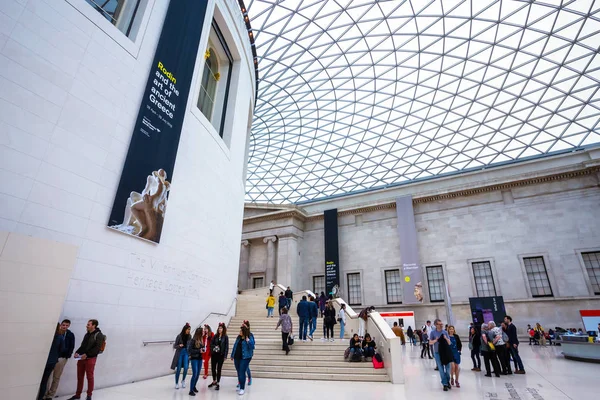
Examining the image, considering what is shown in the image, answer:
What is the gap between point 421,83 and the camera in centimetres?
2820

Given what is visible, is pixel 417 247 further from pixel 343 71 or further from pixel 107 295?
pixel 107 295

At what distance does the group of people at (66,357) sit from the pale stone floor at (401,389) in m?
0.72

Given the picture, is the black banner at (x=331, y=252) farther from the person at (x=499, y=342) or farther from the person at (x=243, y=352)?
→ the person at (x=243, y=352)

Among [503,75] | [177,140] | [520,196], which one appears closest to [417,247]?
[520,196]

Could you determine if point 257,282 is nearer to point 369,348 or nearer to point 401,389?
point 369,348

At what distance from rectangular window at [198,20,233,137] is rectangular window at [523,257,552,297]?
27.6 meters

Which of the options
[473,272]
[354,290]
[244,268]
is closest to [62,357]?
[354,290]

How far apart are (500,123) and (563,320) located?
18216mm

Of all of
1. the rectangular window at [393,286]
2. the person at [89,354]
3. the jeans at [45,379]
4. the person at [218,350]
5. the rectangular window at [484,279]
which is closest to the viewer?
the jeans at [45,379]

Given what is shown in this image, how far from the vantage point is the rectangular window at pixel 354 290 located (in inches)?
1245

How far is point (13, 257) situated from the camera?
18.8 feet

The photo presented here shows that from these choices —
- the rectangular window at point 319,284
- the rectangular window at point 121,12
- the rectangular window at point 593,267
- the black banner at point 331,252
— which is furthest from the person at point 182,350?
the rectangular window at point 593,267

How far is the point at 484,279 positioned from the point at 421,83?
19.0m

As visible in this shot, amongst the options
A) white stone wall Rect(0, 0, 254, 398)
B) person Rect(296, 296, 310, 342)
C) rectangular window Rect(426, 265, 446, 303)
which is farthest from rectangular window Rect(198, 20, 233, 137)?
rectangular window Rect(426, 265, 446, 303)
